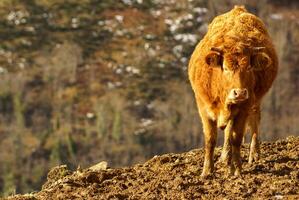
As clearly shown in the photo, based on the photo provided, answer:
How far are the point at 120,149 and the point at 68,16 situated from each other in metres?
31.4

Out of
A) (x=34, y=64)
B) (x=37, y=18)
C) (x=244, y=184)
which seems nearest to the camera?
(x=244, y=184)

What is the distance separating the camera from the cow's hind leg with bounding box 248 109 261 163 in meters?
16.4

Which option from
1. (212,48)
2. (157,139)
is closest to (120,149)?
(157,139)

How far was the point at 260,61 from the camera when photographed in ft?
A: 46.2

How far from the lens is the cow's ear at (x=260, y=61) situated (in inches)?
550

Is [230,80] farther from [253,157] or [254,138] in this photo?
[254,138]

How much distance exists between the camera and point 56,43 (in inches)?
4466

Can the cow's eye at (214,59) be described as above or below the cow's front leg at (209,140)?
above

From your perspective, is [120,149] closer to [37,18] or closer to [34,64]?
[34,64]

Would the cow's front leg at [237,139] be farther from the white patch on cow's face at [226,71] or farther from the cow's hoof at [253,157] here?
the cow's hoof at [253,157]

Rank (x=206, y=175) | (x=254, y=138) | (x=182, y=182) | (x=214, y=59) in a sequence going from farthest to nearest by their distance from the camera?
(x=254, y=138)
(x=206, y=175)
(x=214, y=59)
(x=182, y=182)

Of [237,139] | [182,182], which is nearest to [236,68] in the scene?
[237,139]

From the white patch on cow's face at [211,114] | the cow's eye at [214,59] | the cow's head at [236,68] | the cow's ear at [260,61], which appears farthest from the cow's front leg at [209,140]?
the cow's ear at [260,61]

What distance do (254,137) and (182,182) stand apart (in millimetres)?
3726
